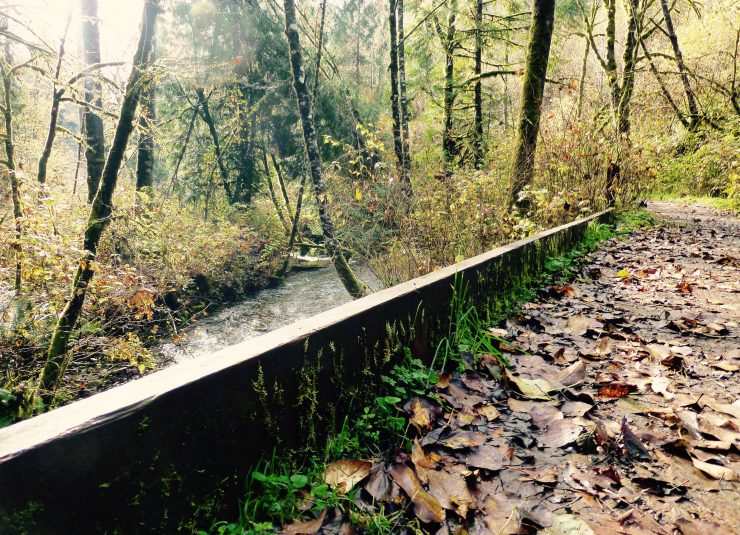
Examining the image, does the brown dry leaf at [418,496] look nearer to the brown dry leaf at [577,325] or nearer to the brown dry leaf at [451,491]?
the brown dry leaf at [451,491]

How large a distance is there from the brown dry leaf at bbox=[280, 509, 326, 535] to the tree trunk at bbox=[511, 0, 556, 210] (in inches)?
219

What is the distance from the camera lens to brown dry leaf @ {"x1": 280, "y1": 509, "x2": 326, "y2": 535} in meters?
1.27

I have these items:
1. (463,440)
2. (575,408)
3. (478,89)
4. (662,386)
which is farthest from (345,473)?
(478,89)

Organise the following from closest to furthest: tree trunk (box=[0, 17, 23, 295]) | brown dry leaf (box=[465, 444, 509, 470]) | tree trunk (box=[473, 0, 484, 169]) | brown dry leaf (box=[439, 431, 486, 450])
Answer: brown dry leaf (box=[465, 444, 509, 470])
brown dry leaf (box=[439, 431, 486, 450])
tree trunk (box=[0, 17, 23, 295])
tree trunk (box=[473, 0, 484, 169])

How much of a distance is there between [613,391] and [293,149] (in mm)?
14362

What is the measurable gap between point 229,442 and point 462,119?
15.9 m

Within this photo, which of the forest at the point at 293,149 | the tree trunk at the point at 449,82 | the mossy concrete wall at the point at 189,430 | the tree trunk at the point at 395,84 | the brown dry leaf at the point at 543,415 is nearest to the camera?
the mossy concrete wall at the point at 189,430

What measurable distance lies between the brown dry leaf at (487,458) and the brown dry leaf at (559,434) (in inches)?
8.4

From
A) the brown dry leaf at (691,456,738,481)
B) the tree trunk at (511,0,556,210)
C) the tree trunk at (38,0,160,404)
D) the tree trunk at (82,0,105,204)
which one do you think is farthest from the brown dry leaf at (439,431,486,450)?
the tree trunk at (82,0,105,204)

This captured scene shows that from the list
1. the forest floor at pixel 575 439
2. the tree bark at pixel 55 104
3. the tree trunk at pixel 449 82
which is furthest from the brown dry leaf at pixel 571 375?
the tree trunk at pixel 449 82

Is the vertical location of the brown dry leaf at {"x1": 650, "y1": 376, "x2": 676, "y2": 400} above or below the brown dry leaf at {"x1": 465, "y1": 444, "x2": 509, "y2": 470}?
above

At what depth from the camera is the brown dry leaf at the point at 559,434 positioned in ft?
5.80

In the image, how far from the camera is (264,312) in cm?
1007

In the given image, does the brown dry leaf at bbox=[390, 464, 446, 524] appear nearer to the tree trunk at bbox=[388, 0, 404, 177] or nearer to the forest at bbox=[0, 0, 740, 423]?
the forest at bbox=[0, 0, 740, 423]
